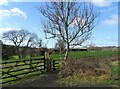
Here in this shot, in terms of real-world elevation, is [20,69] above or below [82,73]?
above

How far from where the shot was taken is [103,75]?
49.6ft

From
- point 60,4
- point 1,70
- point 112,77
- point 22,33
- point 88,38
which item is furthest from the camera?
point 22,33

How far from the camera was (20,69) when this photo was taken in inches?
606

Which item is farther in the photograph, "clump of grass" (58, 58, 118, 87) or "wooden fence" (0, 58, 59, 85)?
"clump of grass" (58, 58, 118, 87)

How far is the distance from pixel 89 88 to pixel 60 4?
9.89 metres

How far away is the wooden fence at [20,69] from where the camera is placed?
44.4ft

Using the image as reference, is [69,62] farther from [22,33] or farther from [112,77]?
[22,33]

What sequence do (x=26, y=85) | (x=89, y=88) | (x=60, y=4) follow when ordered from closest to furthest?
(x=89, y=88)
(x=26, y=85)
(x=60, y=4)

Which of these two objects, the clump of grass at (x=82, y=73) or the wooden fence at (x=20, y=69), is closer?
the wooden fence at (x=20, y=69)

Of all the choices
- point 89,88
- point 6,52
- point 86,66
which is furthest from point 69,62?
point 6,52

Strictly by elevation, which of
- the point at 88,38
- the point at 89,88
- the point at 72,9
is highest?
the point at 72,9

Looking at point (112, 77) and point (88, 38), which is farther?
point (88, 38)

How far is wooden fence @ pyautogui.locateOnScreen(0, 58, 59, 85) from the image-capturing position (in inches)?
533

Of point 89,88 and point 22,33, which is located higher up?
point 22,33
